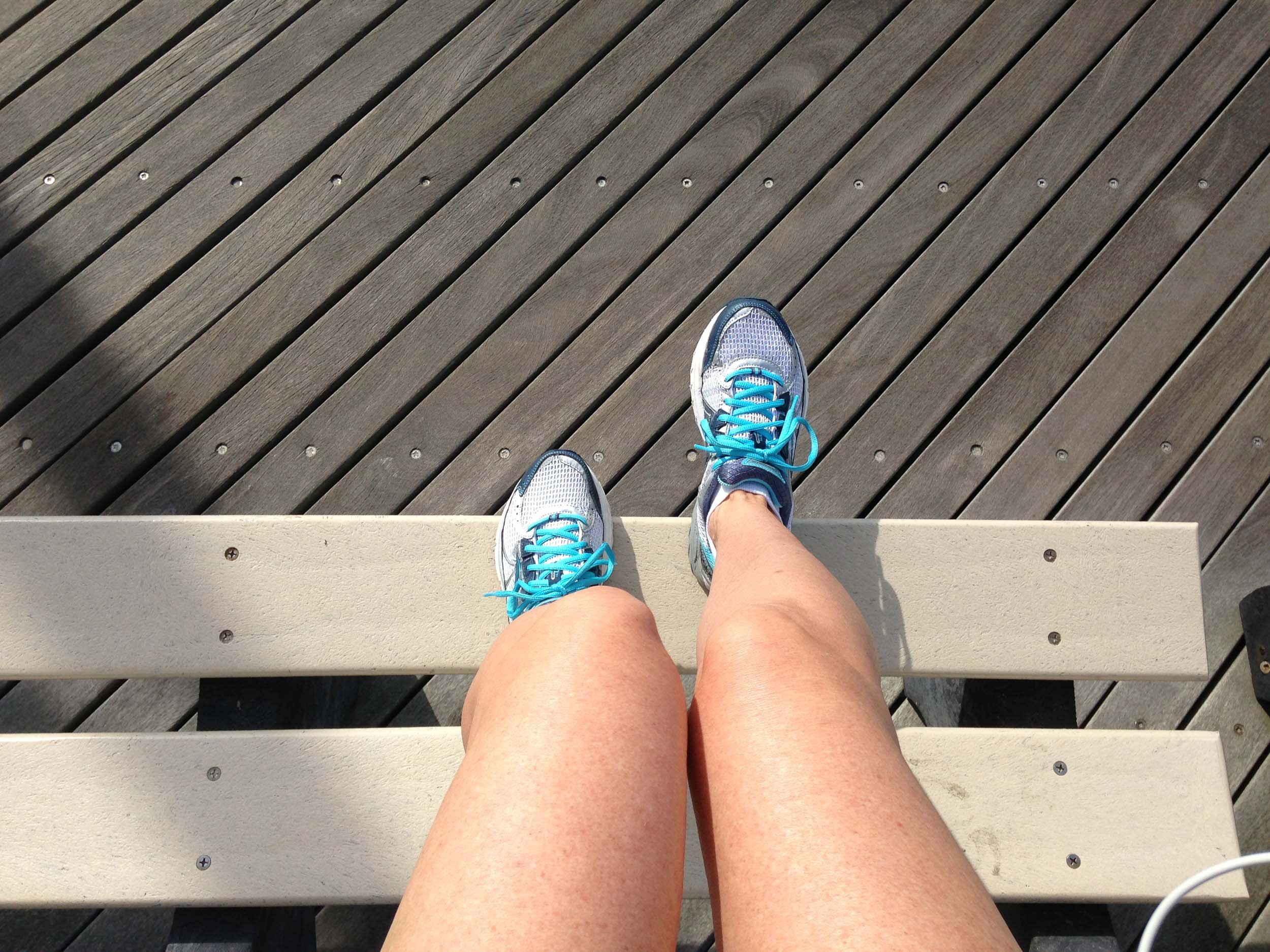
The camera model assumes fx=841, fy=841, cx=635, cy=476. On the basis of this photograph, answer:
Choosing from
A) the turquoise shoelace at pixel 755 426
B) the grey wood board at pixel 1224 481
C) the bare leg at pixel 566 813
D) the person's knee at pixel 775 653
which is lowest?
the bare leg at pixel 566 813

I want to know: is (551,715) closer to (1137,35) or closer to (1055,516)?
(1055,516)

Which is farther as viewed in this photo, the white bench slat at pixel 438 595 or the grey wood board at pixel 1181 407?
the grey wood board at pixel 1181 407

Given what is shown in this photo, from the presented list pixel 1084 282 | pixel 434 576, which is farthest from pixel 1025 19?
pixel 434 576

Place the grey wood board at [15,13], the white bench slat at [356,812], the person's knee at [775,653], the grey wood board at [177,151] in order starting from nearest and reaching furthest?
the person's knee at [775,653]
the white bench slat at [356,812]
the grey wood board at [177,151]
the grey wood board at [15,13]

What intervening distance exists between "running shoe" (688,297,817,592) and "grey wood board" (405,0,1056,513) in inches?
9.8

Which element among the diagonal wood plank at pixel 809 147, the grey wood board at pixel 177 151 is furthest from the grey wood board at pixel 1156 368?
the grey wood board at pixel 177 151

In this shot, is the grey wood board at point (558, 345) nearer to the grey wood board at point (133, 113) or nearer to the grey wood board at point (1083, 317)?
the grey wood board at point (1083, 317)

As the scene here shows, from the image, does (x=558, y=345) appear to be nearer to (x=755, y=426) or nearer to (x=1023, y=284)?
(x=755, y=426)

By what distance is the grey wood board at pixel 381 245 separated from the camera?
1511 mm

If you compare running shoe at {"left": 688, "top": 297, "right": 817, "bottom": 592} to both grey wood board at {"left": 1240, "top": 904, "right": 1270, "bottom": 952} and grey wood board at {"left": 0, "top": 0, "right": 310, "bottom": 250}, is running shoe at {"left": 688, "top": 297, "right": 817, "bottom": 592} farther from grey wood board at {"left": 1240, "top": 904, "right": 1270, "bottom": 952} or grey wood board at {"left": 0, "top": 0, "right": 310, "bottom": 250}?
grey wood board at {"left": 0, "top": 0, "right": 310, "bottom": 250}

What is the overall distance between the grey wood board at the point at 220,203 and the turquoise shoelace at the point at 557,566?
35.1 inches

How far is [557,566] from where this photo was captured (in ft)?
3.62

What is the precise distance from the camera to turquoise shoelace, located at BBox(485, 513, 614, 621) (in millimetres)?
1071

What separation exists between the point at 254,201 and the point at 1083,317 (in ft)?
5.40
